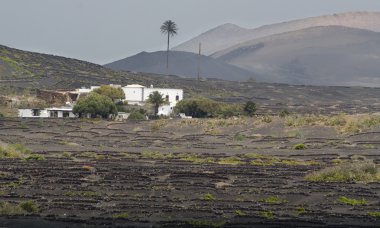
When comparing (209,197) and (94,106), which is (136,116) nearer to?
(94,106)

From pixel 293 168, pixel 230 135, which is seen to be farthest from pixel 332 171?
pixel 230 135

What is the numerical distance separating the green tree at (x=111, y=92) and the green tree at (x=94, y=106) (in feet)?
36.2

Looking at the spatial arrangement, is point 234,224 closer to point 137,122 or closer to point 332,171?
point 332,171

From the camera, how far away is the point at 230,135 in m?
91.1

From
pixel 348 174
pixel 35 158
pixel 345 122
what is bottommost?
pixel 35 158

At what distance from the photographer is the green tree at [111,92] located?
4875 inches

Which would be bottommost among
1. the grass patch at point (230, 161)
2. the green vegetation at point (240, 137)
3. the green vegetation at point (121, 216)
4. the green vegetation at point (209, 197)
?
the green vegetation at point (121, 216)

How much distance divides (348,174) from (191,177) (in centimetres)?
1059

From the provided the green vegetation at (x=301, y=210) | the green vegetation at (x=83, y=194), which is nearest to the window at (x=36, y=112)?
the green vegetation at (x=83, y=194)

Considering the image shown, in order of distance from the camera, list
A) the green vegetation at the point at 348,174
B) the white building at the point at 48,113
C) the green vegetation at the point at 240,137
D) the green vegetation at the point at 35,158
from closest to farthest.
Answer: the green vegetation at the point at 348,174, the green vegetation at the point at 35,158, the green vegetation at the point at 240,137, the white building at the point at 48,113

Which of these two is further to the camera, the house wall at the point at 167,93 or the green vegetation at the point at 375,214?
the house wall at the point at 167,93

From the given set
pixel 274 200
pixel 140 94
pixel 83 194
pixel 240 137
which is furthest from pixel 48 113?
pixel 274 200

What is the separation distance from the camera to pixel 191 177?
1982 inches

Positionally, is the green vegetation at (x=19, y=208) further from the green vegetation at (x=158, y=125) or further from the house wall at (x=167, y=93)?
the house wall at (x=167, y=93)
